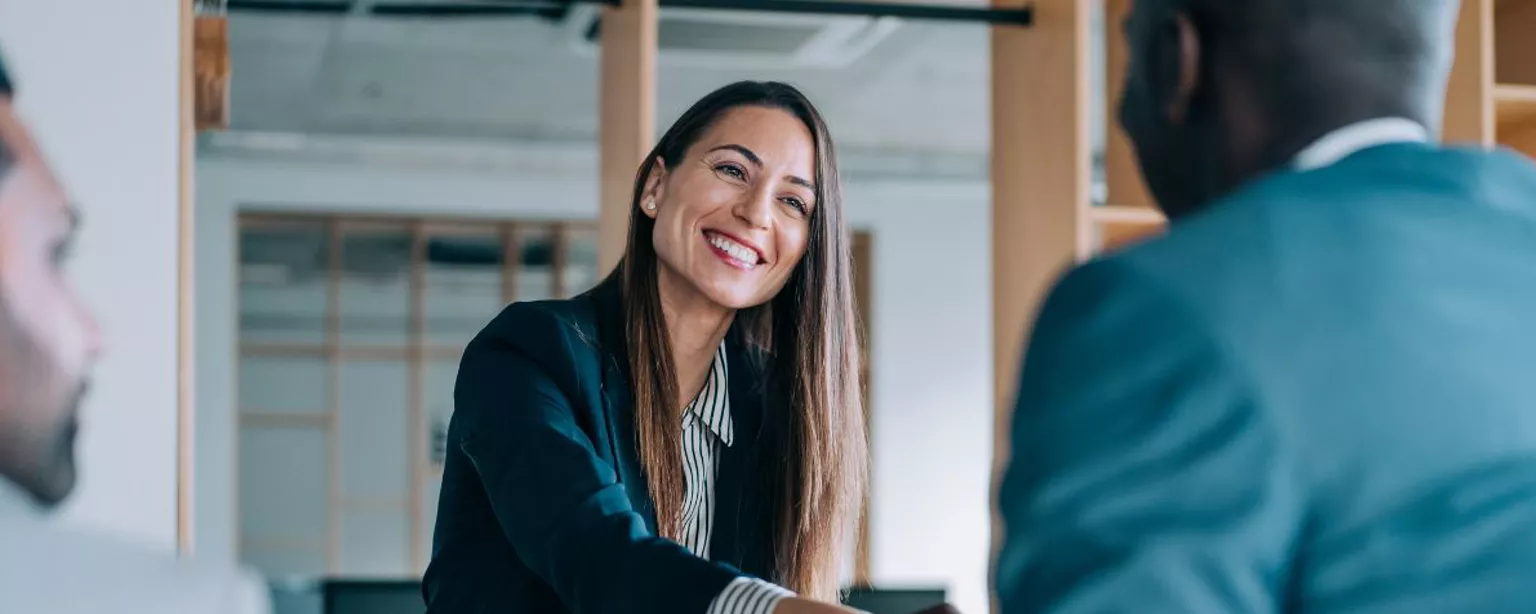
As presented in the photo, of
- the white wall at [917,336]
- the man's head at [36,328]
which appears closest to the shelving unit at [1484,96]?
the man's head at [36,328]

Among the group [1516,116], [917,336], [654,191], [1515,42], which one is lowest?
[917,336]

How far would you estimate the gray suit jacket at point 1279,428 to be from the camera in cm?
63

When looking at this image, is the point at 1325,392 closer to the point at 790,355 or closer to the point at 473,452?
the point at 473,452

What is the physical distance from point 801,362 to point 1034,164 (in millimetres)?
2102

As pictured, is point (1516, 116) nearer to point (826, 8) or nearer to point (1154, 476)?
point (826, 8)

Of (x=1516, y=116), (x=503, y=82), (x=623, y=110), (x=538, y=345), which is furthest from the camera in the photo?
(x=503, y=82)

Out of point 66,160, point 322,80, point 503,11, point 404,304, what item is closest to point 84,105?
point 66,160

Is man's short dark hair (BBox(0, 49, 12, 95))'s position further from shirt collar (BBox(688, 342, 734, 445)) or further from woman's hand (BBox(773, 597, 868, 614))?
woman's hand (BBox(773, 597, 868, 614))

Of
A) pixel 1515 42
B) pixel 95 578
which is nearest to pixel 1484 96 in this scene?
pixel 1515 42

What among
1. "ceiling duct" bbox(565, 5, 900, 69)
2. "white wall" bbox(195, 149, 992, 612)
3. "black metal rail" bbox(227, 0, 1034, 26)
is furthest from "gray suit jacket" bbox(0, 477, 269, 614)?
"white wall" bbox(195, 149, 992, 612)

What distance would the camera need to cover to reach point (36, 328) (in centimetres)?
229

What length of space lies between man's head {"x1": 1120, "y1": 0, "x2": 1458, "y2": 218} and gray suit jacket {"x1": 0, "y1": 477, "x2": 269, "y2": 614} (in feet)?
1.59

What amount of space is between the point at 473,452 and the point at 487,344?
100 millimetres

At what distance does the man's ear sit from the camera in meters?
0.76
